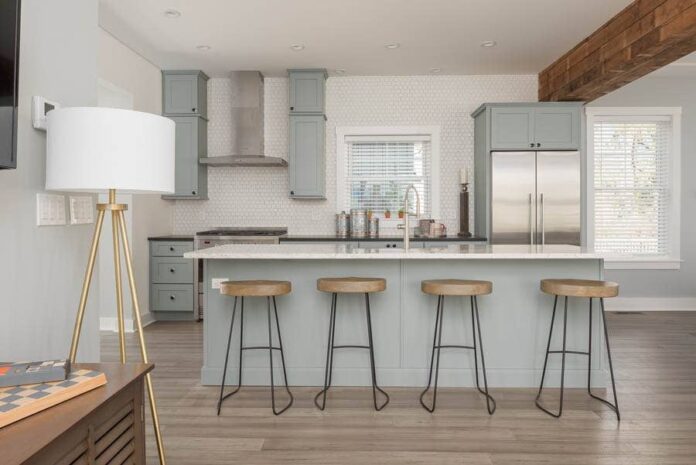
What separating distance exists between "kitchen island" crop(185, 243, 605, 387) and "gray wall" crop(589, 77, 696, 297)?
11.0 feet

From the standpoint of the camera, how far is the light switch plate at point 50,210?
1.90m

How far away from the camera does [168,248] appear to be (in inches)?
223

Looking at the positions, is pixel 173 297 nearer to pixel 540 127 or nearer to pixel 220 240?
pixel 220 240

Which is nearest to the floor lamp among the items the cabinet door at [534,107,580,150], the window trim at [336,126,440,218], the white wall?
the white wall

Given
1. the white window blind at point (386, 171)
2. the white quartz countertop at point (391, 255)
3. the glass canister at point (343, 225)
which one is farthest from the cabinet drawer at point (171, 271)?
the white quartz countertop at point (391, 255)

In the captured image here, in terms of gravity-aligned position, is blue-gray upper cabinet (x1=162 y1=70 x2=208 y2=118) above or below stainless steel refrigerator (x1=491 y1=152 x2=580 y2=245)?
above

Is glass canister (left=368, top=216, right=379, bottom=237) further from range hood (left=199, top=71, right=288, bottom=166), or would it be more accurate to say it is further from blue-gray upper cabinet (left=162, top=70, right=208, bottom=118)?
blue-gray upper cabinet (left=162, top=70, right=208, bottom=118)

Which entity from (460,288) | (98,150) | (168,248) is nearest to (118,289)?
(98,150)

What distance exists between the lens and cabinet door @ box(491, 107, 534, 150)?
5555mm

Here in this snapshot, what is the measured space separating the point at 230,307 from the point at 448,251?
1560mm

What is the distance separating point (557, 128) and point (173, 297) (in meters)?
4.63

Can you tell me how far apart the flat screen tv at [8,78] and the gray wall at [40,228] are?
0.26m

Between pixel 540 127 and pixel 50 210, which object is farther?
pixel 540 127

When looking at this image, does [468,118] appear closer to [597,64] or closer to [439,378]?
[597,64]
